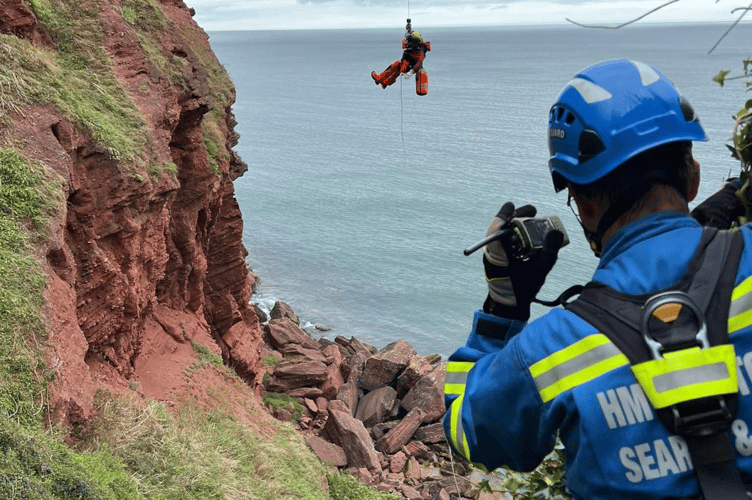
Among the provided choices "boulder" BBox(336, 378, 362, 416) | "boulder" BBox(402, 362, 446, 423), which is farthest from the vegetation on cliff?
"boulder" BBox(402, 362, 446, 423)

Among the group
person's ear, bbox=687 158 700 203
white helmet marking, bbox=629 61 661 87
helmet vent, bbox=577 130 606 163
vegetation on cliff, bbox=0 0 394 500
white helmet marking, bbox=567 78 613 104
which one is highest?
→ white helmet marking, bbox=629 61 661 87

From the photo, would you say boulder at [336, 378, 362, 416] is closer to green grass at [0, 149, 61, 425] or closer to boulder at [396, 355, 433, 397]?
boulder at [396, 355, 433, 397]

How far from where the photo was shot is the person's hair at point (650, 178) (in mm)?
2629

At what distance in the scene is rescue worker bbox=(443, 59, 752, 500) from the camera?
2.23m

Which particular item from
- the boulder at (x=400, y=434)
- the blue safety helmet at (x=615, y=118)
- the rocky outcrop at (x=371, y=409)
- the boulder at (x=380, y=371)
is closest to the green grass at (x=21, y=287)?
the blue safety helmet at (x=615, y=118)

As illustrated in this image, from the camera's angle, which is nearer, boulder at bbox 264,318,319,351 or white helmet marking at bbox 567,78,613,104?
white helmet marking at bbox 567,78,613,104

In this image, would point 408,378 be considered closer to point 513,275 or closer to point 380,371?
point 380,371

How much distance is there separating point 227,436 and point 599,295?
30.4 feet

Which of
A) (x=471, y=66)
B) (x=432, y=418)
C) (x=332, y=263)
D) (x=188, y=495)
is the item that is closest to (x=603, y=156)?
(x=188, y=495)

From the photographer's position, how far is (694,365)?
7.07 ft

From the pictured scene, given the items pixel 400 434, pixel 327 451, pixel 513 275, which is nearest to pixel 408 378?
pixel 400 434

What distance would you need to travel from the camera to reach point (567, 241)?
333cm

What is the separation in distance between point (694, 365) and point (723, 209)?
4.97 ft

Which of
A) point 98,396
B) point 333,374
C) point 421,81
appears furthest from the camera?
point 333,374
